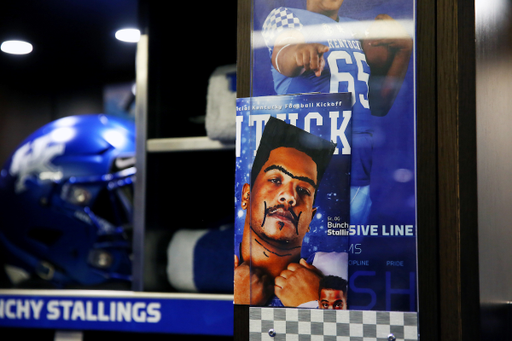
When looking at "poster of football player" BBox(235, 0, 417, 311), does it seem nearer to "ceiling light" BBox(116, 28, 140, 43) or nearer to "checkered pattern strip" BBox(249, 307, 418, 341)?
"checkered pattern strip" BBox(249, 307, 418, 341)

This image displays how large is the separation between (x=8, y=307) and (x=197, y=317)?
0.50 m

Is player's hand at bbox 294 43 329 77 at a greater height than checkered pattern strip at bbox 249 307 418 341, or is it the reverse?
player's hand at bbox 294 43 329 77

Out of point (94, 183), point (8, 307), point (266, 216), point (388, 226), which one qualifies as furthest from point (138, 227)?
point (388, 226)

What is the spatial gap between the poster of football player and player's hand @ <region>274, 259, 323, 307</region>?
0.17 ft

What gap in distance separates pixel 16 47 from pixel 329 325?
4.22ft

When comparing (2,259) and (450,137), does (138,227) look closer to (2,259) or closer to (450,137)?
(2,259)

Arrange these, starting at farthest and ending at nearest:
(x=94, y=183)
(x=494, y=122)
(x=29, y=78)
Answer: (x=29, y=78) < (x=94, y=183) < (x=494, y=122)

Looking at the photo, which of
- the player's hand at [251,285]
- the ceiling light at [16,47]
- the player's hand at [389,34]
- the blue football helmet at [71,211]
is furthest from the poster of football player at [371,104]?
the ceiling light at [16,47]

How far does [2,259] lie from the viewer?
4.66ft

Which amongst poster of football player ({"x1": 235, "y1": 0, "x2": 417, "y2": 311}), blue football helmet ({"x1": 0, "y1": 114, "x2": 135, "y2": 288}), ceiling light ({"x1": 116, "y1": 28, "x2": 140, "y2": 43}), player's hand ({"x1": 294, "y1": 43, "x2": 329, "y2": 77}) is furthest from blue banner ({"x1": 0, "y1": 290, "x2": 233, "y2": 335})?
ceiling light ({"x1": 116, "y1": 28, "x2": 140, "y2": 43})

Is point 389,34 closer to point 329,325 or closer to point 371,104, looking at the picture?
point 371,104

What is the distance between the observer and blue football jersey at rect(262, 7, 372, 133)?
30.9 inches

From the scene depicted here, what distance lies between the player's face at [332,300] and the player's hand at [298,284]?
0.04ft

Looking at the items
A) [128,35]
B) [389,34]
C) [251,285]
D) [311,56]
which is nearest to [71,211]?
[128,35]
